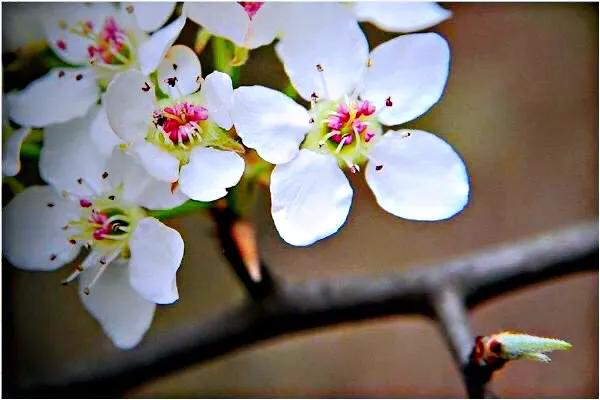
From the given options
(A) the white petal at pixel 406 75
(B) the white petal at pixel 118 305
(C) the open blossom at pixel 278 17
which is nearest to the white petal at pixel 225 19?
(C) the open blossom at pixel 278 17

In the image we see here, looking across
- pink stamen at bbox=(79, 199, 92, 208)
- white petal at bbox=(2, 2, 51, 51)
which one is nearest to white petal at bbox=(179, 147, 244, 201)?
pink stamen at bbox=(79, 199, 92, 208)

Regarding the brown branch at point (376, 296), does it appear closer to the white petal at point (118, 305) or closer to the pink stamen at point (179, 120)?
the white petal at point (118, 305)

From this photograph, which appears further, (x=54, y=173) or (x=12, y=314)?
(x=12, y=314)

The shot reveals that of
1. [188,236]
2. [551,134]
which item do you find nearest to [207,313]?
[188,236]

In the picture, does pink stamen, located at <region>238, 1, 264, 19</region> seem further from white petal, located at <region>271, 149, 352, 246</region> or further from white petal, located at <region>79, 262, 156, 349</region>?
white petal, located at <region>79, 262, 156, 349</region>

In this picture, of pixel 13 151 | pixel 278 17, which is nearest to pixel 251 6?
Answer: pixel 278 17

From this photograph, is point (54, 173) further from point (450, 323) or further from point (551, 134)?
point (551, 134)

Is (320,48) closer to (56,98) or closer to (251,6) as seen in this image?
(251,6)
